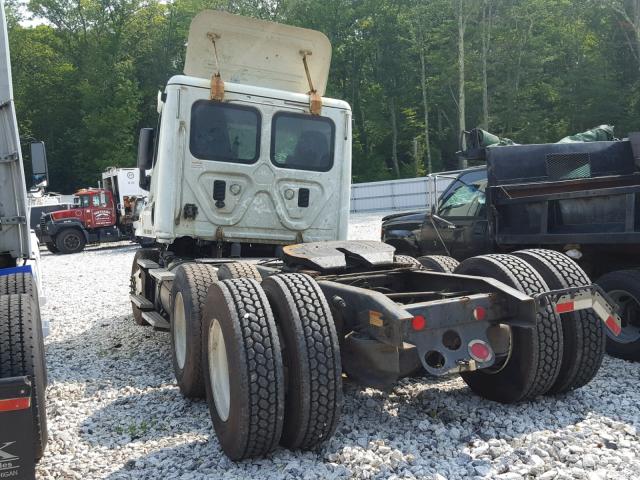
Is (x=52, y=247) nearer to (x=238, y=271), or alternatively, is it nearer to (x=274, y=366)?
(x=238, y=271)

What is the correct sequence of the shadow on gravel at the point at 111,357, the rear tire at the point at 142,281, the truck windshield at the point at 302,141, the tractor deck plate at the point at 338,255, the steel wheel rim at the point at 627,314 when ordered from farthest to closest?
the rear tire at the point at 142,281 < the truck windshield at the point at 302,141 < the shadow on gravel at the point at 111,357 < the steel wheel rim at the point at 627,314 < the tractor deck plate at the point at 338,255

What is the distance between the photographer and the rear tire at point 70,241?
879 inches

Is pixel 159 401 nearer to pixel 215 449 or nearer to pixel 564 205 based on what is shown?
pixel 215 449

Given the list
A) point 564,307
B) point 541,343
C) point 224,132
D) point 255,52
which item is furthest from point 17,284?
point 564,307

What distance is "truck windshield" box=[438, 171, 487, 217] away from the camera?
7625mm

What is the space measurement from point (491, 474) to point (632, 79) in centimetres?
4401

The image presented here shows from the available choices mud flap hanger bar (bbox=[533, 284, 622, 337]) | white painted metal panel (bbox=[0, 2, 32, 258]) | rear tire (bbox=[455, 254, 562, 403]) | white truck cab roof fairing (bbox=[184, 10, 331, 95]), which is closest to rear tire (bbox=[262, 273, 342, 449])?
rear tire (bbox=[455, 254, 562, 403])

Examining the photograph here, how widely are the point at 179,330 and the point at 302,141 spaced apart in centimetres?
255

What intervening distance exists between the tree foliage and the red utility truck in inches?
947

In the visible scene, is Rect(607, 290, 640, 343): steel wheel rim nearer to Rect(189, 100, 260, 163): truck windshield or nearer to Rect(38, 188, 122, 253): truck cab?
Rect(189, 100, 260, 163): truck windshield

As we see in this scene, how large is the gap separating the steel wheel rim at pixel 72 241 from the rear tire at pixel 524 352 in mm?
20426

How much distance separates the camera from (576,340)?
434 centimetres

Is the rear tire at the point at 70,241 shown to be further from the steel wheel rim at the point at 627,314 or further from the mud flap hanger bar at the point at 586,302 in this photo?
the mud flap hanger bar at the point at 586,302

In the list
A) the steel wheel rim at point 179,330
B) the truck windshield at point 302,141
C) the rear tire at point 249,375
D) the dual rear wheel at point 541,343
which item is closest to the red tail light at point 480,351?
the dual rear wheel at point 541,343
